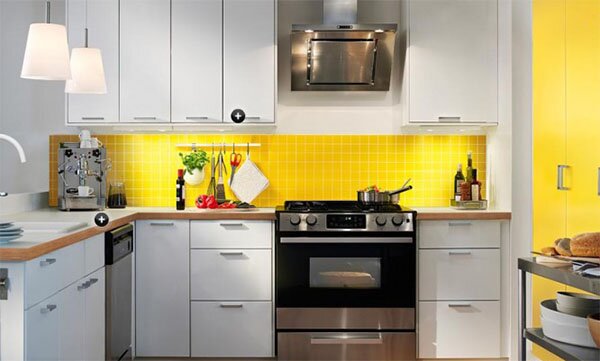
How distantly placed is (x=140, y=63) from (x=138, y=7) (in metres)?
0.34

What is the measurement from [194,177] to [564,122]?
2.28 m

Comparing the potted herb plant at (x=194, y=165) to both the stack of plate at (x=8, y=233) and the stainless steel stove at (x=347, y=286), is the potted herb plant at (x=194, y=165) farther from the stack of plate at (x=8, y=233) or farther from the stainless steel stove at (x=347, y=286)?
the stack of plate at (x=8, y=233)

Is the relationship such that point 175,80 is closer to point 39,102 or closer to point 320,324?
point 39,102

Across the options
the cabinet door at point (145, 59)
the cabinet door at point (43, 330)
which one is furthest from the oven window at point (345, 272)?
the cabinet door at point (43, 330)

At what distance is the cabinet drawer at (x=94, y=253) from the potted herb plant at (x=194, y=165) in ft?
3.94

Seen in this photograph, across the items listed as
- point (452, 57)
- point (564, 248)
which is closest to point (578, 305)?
point (564, 248)

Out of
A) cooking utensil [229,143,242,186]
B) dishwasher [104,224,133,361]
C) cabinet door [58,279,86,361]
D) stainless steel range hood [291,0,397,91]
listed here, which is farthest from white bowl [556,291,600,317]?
cooking utensil [229,143,242,186]

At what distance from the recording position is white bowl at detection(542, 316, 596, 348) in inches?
95.7

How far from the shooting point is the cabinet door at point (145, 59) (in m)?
4.33

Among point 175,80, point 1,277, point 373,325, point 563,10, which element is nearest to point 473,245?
point 373,325

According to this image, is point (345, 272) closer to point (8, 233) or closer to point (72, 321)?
point (72, 321)

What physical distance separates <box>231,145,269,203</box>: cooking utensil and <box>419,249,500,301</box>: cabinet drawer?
112 cm

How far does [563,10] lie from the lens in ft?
12.2

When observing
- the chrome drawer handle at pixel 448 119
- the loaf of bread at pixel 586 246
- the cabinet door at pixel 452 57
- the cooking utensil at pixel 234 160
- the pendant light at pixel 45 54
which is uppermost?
the cabinet door at pixel 452 57
